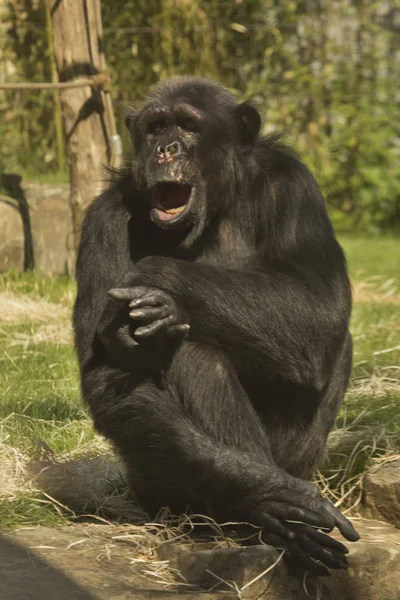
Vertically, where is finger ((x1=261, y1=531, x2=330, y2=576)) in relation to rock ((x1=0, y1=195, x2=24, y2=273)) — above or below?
below

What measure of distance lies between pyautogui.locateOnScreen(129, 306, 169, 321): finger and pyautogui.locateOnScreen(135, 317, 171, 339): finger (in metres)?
0.02

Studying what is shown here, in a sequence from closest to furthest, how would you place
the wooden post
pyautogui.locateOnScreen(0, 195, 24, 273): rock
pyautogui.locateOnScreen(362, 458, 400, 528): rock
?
pyautogui.locateOnScreen(362, 458, 400, 528): rock
the wooden post
pyautogui.locateOnScreen(0, 195, 24, 273): rock

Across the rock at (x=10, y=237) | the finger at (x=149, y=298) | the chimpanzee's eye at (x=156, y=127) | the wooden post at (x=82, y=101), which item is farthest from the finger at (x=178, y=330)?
the rock at (x=10, y=237)

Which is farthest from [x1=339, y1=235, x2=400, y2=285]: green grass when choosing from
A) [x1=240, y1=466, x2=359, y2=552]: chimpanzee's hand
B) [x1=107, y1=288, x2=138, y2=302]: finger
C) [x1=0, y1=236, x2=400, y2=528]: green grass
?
[x1=107, y1=288, x2=138, y2=302]: finger

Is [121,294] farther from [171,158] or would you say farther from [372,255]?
[372,255]

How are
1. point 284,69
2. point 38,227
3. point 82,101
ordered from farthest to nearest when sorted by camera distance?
point 284,69 → point 38,227 → point 82,101

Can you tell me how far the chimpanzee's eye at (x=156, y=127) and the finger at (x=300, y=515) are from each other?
174 centimetres

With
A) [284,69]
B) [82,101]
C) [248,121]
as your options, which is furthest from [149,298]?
[284,69]

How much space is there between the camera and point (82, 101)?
8.27 meters

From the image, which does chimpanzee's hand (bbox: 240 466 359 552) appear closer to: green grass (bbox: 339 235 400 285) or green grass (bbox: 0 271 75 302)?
green grass (bbox: 0 271 75 302)

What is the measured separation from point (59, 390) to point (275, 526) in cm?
260

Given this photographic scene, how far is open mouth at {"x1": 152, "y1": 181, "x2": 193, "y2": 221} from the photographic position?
446 centimetres

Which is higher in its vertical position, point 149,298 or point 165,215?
point 165,215

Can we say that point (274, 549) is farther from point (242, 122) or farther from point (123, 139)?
point (123, 139)
